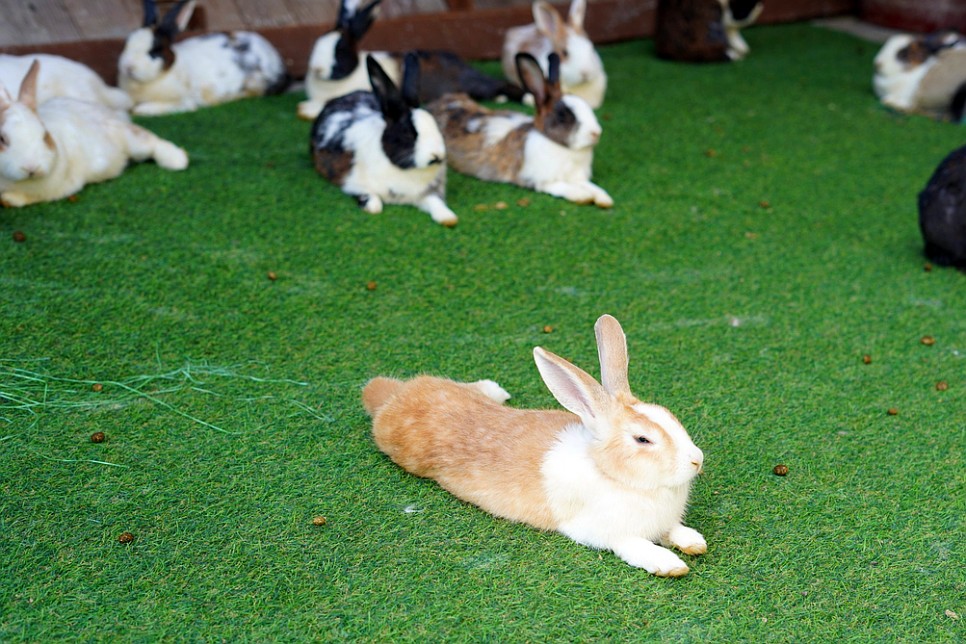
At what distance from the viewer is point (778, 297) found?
4.23 meters

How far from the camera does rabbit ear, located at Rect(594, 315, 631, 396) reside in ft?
8.46

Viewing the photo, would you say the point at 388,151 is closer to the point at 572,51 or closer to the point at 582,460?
the point at 572,51

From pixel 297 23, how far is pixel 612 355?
6103 mm

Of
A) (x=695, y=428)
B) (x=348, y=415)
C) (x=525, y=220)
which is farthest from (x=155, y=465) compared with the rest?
(x=525, y=220)

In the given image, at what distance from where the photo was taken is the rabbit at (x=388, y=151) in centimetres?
479

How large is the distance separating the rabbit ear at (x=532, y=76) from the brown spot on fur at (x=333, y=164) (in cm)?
105

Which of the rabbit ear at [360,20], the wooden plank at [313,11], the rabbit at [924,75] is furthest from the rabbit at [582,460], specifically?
the wooden plank at [313,11]

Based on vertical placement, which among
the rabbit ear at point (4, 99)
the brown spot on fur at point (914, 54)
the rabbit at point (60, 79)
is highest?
the rabbit ear at point (4, 99)

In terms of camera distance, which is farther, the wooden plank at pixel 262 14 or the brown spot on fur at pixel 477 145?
the wooden plank at pixel 262 14

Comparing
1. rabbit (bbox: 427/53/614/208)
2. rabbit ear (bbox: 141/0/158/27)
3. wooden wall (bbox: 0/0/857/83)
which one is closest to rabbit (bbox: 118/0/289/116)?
rabbit ear (bbox: 141/0/158/27)

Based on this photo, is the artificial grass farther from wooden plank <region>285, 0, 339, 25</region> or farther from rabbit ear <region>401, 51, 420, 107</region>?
wooden plank <region>285, 0, 339, 25</region>

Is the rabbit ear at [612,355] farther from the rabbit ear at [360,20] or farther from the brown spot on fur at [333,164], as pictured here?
the rabbit ear at [360,20]

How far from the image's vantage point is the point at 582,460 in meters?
2.57

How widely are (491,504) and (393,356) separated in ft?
3.49
